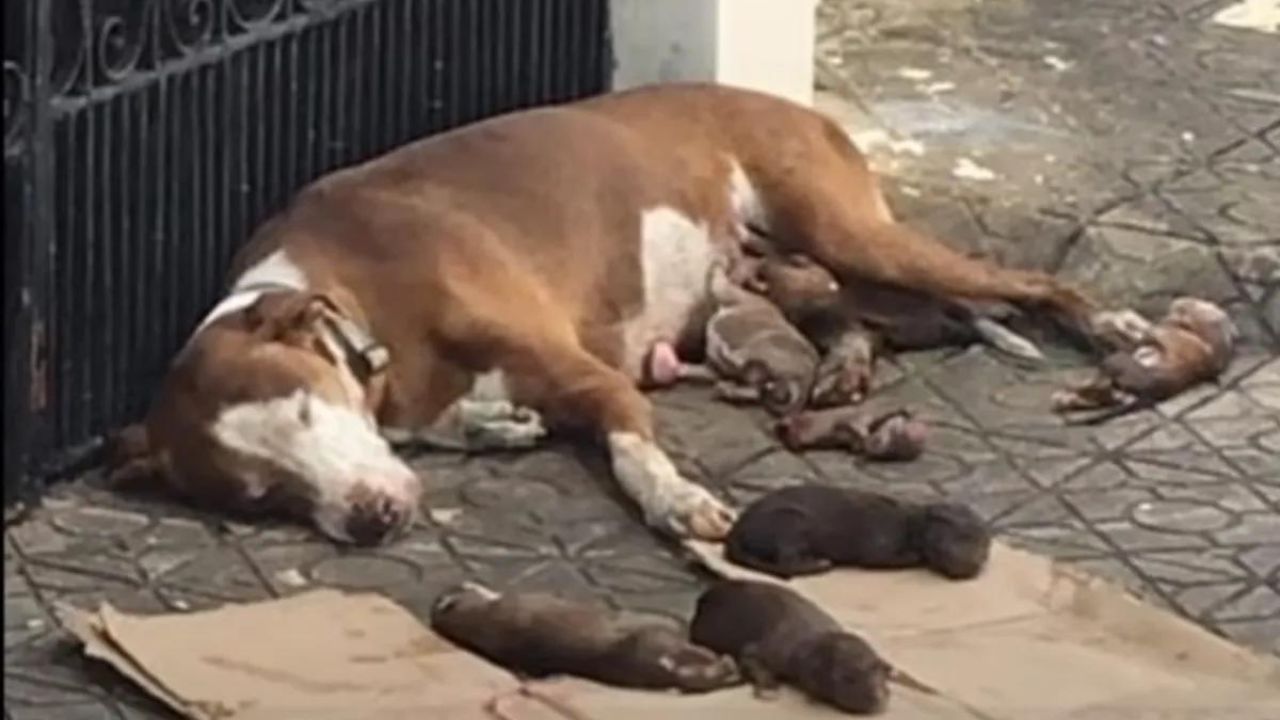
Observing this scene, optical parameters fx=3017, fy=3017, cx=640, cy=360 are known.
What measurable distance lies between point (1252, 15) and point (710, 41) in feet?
5.20

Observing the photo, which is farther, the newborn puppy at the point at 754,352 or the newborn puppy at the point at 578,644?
the newborn puppy at the point at 754,352

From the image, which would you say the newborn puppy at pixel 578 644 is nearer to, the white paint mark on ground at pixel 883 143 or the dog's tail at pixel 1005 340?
the dog's tail at pixel 1005 340

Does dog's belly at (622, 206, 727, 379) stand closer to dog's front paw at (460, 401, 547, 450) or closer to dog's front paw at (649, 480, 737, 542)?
dog's front paw at (460, 401, 547, 450)

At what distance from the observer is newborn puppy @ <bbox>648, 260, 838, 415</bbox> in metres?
4.39

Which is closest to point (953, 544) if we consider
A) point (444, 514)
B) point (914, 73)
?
point (444, 514)

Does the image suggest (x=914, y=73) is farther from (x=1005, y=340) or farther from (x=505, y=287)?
(x=505, y=287)

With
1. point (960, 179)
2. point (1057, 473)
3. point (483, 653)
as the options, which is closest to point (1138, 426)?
point (1057, 473)

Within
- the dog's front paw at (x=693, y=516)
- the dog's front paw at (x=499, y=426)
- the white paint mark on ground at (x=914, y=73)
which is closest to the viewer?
the dog's front paw at (x=693, y=516)

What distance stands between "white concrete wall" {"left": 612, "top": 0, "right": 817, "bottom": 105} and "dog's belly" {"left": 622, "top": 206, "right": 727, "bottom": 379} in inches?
22.9

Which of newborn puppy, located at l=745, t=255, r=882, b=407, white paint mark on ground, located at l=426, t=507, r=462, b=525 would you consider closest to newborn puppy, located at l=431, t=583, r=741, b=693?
white paint mark on ground, located at l=426, t=507, r=462, b=525

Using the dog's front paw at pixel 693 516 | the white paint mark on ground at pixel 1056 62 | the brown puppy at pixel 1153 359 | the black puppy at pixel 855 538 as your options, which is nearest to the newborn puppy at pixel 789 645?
the black puppy at pixel 855 538

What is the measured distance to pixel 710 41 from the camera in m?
5.23

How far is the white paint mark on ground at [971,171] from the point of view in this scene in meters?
5.18

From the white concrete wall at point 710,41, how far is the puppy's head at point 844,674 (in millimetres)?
2091
